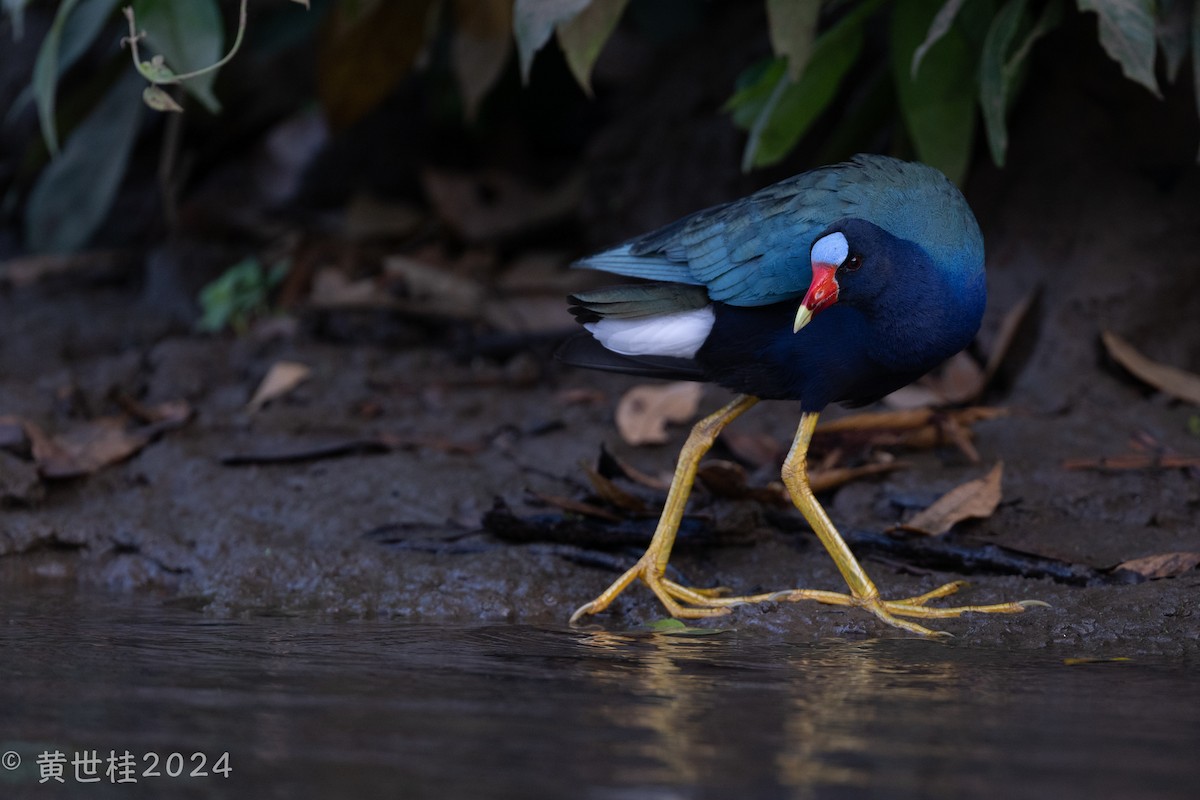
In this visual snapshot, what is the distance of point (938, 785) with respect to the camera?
73.4 inches

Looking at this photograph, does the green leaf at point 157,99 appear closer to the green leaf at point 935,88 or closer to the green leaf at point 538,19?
the green leaf at point 538,19

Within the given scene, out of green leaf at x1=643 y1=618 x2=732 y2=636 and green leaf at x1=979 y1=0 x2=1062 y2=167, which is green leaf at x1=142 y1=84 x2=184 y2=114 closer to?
green leaf at x1=643 y1=618 x2=732 y2=636

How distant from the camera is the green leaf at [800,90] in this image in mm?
4270

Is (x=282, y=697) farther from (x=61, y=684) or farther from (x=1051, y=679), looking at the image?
(x=1051, y=679)

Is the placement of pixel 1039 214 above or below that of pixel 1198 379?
above

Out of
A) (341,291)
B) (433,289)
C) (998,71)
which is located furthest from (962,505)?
(341,291)

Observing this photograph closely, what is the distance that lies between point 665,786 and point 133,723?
2.92 feet

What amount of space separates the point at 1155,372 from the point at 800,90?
4.90ft

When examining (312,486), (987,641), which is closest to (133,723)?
(987,641)

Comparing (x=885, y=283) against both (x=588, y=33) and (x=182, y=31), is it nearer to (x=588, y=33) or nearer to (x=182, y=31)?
(x=588, y=33)

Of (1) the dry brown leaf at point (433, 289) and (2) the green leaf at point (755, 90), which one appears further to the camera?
(1) the dry brown leaf at point (433, 289)

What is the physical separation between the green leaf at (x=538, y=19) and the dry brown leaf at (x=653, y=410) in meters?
1.36

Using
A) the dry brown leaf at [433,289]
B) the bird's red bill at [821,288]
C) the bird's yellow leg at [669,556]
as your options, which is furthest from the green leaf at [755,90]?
the dry brown leaf at [433,289]

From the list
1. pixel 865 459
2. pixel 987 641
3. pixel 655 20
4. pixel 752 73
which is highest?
pixel 655 20
